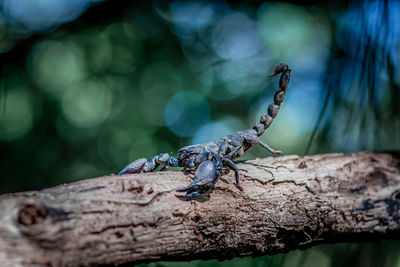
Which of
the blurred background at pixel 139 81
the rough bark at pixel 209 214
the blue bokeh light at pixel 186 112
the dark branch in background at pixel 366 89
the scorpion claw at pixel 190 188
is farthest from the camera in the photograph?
the blue bokeh light at pixel 186 112

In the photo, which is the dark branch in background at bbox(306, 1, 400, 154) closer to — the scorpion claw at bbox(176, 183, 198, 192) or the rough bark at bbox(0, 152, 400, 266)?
the rough bark at bbox(0, 152, 400, 266)

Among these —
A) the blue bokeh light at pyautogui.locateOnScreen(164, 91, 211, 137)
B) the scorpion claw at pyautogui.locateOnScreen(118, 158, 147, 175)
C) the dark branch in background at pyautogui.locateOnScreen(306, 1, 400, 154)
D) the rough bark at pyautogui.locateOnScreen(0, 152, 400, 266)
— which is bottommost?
the rough bark at pyautogui.locateOnScreen(0, 152, 400, 266)

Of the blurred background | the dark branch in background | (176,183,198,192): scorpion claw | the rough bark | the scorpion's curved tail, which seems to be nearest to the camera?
the rough bark

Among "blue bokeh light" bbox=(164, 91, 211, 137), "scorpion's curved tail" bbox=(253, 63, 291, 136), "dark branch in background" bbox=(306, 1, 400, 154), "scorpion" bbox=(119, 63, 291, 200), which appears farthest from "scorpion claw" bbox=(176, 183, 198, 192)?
"blue bokeh light" bbox=(164, 91, 211, 137)

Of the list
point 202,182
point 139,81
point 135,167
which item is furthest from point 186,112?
point 202,182

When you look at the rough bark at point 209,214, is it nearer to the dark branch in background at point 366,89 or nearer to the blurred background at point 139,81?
the dark branch in background at point 366,89

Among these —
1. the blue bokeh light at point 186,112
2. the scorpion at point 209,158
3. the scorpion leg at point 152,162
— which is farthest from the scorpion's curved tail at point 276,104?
the blue bokeh light at point 186,112
